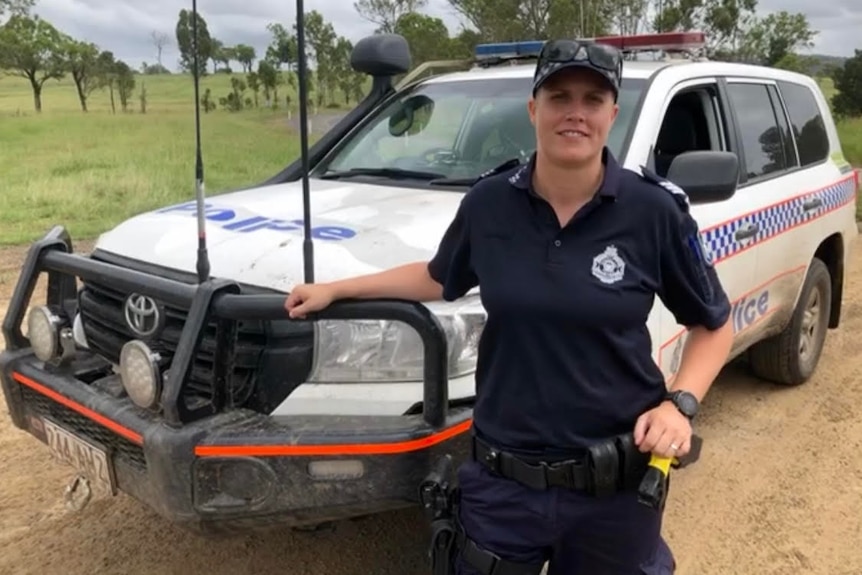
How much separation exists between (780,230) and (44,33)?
57.9 metres

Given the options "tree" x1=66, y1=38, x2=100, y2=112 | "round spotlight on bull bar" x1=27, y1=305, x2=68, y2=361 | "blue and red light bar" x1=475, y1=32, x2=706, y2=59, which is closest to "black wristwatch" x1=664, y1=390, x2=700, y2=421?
"round spotlight on bull bar" x1=27, y1=305, x2=68, y2=361

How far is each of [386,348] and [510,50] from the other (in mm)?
2540

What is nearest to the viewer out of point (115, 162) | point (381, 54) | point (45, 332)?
point (45, 332)

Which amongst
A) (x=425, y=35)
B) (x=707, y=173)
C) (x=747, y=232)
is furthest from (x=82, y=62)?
(x=707, y=173)

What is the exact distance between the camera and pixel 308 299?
235 centimetres

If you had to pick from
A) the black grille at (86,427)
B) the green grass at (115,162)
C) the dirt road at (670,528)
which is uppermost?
the black grille at (86,427)

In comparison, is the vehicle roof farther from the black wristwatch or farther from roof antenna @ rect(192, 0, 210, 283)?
the black wristwatch

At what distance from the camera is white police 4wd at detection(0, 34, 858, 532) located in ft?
7.86

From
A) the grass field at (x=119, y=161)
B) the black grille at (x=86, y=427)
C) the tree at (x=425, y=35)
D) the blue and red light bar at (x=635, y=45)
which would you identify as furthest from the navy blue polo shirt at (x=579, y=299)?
the tree at (x=425, y=35)

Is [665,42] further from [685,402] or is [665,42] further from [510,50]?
[685,402]

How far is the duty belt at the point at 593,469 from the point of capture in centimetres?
191

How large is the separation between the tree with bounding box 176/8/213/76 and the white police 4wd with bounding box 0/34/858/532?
0.59 m

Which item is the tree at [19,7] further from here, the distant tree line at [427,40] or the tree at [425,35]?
the tree at [425,35]

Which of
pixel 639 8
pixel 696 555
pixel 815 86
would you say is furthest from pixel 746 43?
pixel 696 555
